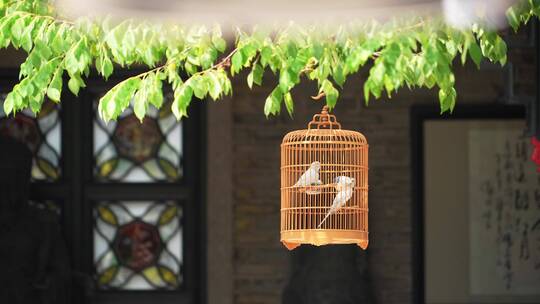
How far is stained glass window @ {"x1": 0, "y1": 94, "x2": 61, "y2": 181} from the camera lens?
1298 centimetres

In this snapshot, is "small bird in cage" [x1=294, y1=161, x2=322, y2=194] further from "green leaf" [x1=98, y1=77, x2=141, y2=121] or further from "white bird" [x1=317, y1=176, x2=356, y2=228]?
"green leaf" [x1=98, y1=77, x2=141, y2=121]

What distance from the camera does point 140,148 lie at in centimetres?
1309

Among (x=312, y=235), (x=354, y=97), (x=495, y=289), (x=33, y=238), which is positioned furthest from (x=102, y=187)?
(x=312, y=235)

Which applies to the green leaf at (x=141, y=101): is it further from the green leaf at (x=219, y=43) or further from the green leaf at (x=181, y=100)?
the green leaf at (x=219, y=43)

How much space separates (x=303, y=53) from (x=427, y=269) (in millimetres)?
5299

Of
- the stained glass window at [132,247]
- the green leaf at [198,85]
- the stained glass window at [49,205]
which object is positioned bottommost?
the stained glass window at [132,247]

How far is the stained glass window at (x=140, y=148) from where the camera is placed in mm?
13070

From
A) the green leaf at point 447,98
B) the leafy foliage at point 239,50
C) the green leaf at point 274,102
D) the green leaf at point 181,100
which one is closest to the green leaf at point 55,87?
the leafy foliage at point 239,50

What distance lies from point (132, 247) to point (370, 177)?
1.98 meters

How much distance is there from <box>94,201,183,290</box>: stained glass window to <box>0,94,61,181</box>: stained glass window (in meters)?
0.50

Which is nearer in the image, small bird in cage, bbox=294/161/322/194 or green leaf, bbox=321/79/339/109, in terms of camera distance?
green leaf, bbox=321/79/339/109

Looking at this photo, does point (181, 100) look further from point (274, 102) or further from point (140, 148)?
point (140, 148)

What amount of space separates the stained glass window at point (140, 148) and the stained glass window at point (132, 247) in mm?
242

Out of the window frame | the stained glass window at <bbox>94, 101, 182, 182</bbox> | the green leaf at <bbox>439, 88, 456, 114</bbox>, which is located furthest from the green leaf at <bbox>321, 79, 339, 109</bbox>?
the stained glass window at <bbox>94, 101, 182, 182</bbox>
